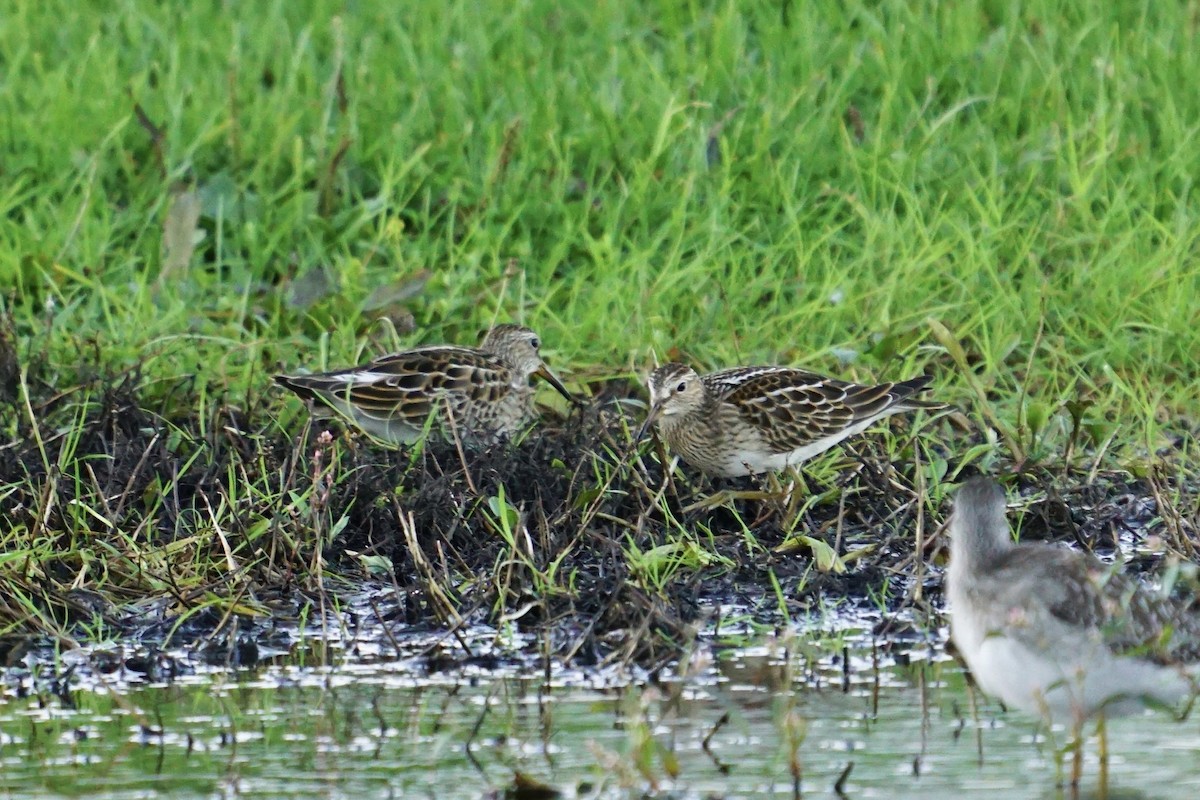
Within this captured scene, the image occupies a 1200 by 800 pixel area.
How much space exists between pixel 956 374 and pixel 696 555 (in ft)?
7.59

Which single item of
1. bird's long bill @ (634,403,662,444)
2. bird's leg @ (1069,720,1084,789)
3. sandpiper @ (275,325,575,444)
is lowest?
bird's leg @ (1069,720,1084,789)

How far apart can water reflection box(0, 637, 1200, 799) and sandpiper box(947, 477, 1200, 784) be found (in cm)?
23

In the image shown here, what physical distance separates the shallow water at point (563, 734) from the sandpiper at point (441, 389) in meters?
1.88

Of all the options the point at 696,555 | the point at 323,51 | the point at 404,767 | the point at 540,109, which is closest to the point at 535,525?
the point at 696,555

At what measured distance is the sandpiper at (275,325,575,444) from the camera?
8.41m

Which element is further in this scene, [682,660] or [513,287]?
[513,287]

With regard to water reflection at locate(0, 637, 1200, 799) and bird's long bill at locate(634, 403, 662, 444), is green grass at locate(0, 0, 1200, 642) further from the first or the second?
water reflection at locate(0, 637, 1200, 799)

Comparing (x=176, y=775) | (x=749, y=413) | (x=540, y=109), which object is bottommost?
(x=176, y=775)

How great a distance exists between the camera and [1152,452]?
791 centimetres

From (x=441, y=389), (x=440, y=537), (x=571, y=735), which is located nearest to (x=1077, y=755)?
(x=571, y=735)

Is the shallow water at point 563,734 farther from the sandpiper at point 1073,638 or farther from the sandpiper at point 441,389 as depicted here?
the sandpiper at point 441,389

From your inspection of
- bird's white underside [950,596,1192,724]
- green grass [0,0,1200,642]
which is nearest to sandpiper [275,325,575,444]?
green grass [0,0,1200,642]

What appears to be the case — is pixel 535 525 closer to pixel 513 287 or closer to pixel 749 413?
pixel 749 413

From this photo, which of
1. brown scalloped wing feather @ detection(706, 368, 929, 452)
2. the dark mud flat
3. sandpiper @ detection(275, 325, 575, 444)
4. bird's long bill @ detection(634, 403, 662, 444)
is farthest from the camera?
sandpiper @ detection(275, 325, 575, 444)
